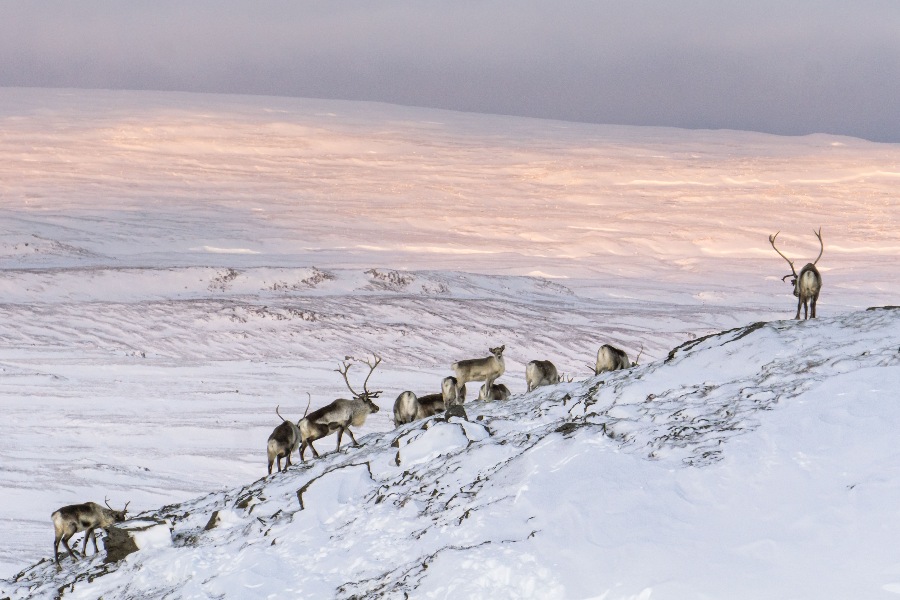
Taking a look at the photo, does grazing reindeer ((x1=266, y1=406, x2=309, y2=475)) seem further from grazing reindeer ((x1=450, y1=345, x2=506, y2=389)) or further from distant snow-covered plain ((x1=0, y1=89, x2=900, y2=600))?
grazing reindeer ((x1=450, y1=345, x2=506, y2=389))

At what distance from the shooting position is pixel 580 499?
9609 millimetres

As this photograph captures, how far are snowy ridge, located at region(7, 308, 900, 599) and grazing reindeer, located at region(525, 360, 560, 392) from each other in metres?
2.88

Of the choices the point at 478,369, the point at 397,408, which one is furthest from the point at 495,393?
the point at 397,408

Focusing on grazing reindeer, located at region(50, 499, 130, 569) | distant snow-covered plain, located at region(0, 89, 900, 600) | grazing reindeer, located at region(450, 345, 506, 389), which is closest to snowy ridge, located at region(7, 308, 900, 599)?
distant snow-covered plain, located at region(0, 89, 900, 600)

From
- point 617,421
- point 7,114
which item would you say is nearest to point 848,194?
point 7,114

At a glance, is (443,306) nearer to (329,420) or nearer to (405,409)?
(329,420)

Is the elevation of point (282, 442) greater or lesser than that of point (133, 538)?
greater

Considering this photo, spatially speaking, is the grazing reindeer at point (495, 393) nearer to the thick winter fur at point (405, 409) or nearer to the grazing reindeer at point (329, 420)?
the thick winter fur at point (405, 409)

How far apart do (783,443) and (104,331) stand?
138 ft

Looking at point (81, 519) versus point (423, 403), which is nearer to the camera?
point (81, 519)

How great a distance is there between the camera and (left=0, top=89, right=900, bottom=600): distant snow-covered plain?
9234mm

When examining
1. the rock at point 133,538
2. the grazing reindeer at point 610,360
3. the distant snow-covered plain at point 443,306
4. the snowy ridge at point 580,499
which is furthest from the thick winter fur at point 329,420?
the rock at point 133,538

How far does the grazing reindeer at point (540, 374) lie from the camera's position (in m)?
16.4

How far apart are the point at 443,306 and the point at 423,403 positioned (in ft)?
129
